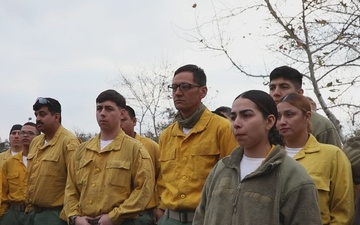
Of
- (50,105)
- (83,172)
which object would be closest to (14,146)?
(50,105)

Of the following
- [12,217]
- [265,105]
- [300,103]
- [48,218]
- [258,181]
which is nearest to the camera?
[258,181]

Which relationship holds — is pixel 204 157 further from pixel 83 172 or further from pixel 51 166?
pixel 51 166

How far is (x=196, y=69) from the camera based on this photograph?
15.4 ft

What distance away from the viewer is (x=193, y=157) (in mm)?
4492

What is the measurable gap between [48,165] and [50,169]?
55mm

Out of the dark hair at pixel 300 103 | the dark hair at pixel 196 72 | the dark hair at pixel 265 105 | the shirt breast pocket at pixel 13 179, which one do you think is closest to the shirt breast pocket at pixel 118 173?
the dark hair at pixel 196 72

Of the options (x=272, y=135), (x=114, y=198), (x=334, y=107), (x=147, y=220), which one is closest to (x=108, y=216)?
(x=114, y=198)

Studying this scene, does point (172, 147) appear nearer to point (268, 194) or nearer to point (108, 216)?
point (108, 216)

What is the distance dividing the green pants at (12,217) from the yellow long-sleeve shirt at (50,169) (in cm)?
68

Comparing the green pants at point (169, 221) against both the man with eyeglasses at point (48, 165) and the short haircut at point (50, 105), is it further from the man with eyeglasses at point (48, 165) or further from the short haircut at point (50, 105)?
the short haircut at point (50, 105)

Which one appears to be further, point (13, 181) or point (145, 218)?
point (13, 181)

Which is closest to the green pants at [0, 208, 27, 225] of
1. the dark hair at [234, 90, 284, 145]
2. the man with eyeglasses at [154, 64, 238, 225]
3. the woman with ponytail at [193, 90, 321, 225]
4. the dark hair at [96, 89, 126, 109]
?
the dark hair at [96, 89, 126, 109]

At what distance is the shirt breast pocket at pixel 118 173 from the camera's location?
492 centimetres

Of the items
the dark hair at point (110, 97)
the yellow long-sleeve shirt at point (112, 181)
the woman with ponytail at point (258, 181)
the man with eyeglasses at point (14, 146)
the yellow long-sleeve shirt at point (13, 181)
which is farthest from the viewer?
the man with eyeglasses at point (14, 146)
